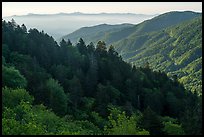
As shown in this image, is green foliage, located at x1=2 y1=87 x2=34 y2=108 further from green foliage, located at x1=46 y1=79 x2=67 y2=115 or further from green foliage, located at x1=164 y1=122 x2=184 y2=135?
green foliage, located at x1=164 y1=122 x2=184 y2=135

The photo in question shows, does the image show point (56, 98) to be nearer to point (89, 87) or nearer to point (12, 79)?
point (12, 79)

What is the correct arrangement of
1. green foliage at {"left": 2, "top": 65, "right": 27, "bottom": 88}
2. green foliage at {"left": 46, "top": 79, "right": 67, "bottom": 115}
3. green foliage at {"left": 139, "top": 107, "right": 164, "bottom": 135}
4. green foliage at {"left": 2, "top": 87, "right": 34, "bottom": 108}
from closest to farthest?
1. green foliage at {"left": 2, "top": 87, "right": 34, "bottom": 108}
2. green foliage at {"left": 139, "top": 107, "right": 164, "bottom": 135}
3. green foliage at {"left": 2, "top": 65, "right": 27, "bottom": 88}
4. green foliage at {"left": 46, "top": 79, "right": 67, "bottom": 115}

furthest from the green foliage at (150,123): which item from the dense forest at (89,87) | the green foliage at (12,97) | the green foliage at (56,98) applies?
the green foliage at (12,97)

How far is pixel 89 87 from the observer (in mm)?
81625

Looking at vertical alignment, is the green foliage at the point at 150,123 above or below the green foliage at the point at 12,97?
below

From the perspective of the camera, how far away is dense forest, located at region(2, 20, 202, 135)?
49.0 metres

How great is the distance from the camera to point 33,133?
920 inches

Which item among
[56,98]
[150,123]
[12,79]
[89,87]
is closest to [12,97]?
[12,79]

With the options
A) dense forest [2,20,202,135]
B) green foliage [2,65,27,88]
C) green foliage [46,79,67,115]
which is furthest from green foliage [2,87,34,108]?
green foliage [46,79,67,115]

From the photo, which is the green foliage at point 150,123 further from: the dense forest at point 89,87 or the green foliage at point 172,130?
the green foliage at point 172,130

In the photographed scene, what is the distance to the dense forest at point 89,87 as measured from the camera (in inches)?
1929

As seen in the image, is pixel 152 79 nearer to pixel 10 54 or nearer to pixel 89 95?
pixel 89 95

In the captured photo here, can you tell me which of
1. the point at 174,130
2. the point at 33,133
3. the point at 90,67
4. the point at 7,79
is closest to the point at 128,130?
the point at 33,133

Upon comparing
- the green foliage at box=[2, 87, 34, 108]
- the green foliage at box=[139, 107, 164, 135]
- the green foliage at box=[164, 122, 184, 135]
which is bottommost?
the green foliage at box=[164, 122, 184, 135]
